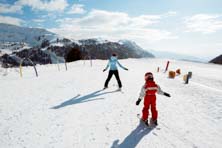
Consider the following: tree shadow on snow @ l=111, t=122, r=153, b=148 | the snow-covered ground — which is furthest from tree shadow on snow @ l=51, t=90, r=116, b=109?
tree shadow on snow @ l=111, t=122, r=153, b=148

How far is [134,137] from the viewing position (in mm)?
4969

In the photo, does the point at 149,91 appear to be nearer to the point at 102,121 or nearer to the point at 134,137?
the point at 134,137

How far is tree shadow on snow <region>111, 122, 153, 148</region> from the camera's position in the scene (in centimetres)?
458

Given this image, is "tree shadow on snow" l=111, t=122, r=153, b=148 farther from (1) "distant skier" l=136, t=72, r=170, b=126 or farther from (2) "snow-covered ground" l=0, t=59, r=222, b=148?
(1) "distant skier" l=136, t=72, r=170, b=126

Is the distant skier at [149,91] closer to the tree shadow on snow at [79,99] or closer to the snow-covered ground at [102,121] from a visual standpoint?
the snow-covered ground at [102,121]

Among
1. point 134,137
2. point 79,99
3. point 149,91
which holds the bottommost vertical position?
point 134,137

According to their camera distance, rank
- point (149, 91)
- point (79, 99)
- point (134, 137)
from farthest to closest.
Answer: point (79, 99), point (149, 91), point (134, 137)

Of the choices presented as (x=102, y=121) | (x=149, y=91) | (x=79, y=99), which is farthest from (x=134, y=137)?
(x=79, y=99)

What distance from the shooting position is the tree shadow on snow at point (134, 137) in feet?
15.0

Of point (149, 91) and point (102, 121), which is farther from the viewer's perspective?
point (102, 121)

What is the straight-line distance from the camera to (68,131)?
515 centimetres

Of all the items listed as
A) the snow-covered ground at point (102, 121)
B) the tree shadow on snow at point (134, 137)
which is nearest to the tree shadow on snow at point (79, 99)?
the snow-covered ground at point (102, 121)

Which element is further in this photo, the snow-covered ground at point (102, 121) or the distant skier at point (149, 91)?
the distant skier at point (149, 91)

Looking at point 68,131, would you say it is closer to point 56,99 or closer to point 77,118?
point 77,118
